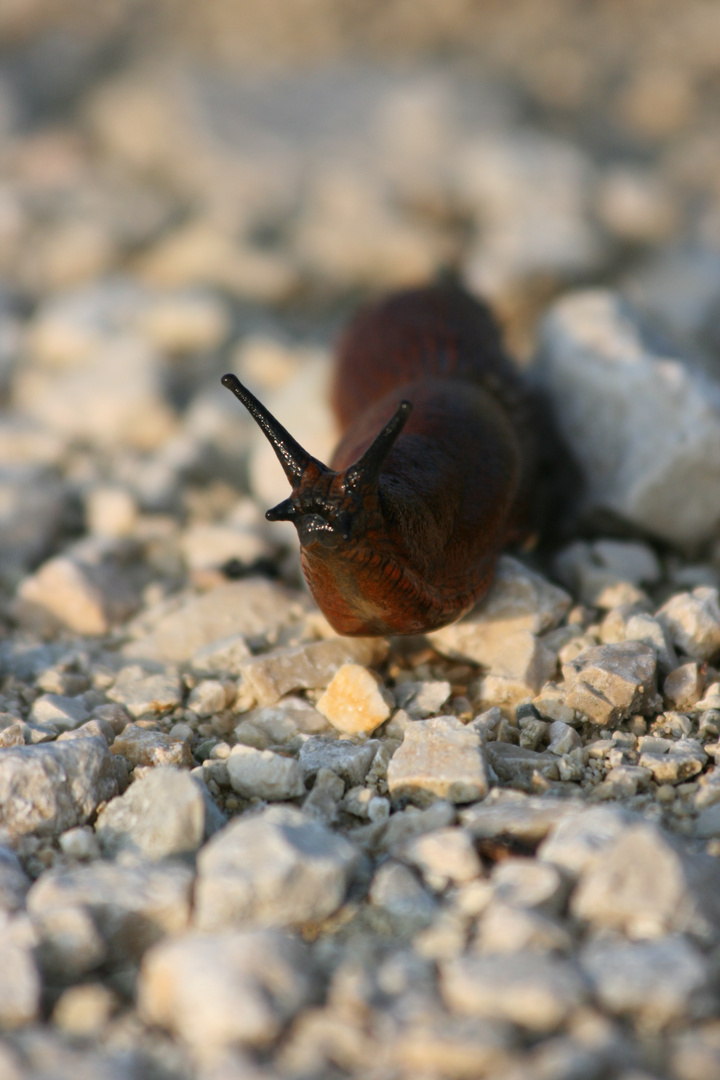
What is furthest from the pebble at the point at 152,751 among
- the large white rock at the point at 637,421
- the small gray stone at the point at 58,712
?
the large white rock at the point at 637,421

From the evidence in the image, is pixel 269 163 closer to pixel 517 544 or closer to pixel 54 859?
pixel 517 544

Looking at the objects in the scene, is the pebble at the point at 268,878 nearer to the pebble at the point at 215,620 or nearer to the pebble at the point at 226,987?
the pebble at the point at 226,987

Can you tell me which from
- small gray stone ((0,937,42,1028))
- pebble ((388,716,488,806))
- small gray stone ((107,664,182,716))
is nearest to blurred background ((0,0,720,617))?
small gray stone ((107,664,182,716))

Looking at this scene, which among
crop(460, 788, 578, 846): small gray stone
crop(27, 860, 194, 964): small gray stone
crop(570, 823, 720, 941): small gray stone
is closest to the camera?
crop(570, 823, 720, 941): small gray stone

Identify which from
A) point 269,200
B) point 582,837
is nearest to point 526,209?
point 269,200

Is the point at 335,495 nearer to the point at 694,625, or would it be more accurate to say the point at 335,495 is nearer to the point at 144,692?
the point at 144,692

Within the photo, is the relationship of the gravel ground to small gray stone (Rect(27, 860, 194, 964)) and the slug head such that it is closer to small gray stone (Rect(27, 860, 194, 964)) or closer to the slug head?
small gray stone (Rect(27, 860, 194, 964))
